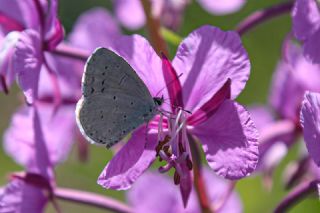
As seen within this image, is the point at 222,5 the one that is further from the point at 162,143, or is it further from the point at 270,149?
the point at 162,143

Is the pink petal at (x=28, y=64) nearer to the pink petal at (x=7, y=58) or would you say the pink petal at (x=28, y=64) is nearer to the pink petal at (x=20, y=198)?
the pink petal at (x=7, y=58)

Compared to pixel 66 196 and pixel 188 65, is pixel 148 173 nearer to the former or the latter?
pixel 66 196

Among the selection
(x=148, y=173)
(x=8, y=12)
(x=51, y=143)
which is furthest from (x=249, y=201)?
(x=8, y=12)

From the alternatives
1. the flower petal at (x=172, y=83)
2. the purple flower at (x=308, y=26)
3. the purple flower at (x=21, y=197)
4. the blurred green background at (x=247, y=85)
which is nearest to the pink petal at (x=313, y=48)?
the purple flower at (x=308, y=26)

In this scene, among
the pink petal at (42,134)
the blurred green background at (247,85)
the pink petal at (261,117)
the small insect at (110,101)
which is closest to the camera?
the small insect at (110,101)

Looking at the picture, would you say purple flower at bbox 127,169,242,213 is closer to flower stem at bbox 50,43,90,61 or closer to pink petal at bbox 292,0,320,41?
flower stem at bbox 50,43,90,61

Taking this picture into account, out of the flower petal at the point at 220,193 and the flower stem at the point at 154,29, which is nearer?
the flower stem at the point at 154,29
